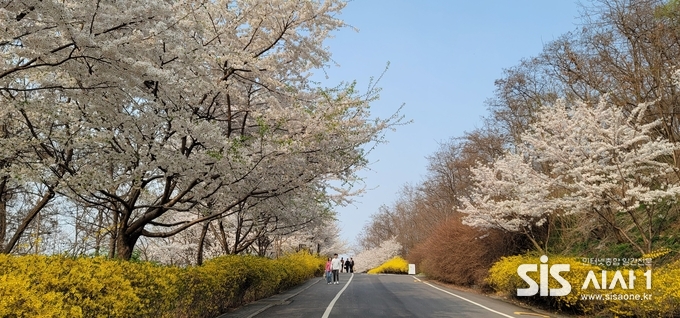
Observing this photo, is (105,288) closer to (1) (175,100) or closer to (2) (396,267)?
(1) (175,100)

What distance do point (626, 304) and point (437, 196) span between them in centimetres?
3833

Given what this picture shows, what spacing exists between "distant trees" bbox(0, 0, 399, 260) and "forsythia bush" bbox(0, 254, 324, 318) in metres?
1.96

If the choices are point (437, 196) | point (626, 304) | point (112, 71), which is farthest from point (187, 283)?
point (437, 196)

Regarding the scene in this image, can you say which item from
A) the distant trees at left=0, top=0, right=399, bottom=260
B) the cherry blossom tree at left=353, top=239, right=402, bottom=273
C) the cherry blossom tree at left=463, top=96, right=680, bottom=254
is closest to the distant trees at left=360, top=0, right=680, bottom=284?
the cherry blossom tree at left=463, top=96, right=680, bottom=254

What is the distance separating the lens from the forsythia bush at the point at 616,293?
29.9ft

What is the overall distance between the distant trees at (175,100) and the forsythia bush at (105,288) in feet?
6.43

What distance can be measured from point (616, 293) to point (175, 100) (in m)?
9.53

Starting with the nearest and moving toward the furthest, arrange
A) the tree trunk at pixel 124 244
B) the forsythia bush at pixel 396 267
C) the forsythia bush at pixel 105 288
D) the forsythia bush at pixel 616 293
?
the forsythia bush at pixel 105 288
the forsythia bush at pixel 616 293
the tree trunk at pixel 124 244
the forsythia bush at pixel 396 267

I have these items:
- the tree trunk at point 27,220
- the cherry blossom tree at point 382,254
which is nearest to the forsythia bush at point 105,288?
the tree trunk at point 27,220

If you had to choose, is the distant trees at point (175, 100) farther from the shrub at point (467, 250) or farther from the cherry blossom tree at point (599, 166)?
the shrub at point (467, 250)

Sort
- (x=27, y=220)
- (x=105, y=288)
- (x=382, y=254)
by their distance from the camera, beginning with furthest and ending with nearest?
(x=382, y=254) → (x=27, y=220) → (x=105, y=288)

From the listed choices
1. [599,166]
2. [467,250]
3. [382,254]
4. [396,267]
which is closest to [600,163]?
[599,166]

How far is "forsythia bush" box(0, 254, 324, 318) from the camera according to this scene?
14.2 ft

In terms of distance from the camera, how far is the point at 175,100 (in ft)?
30.7
